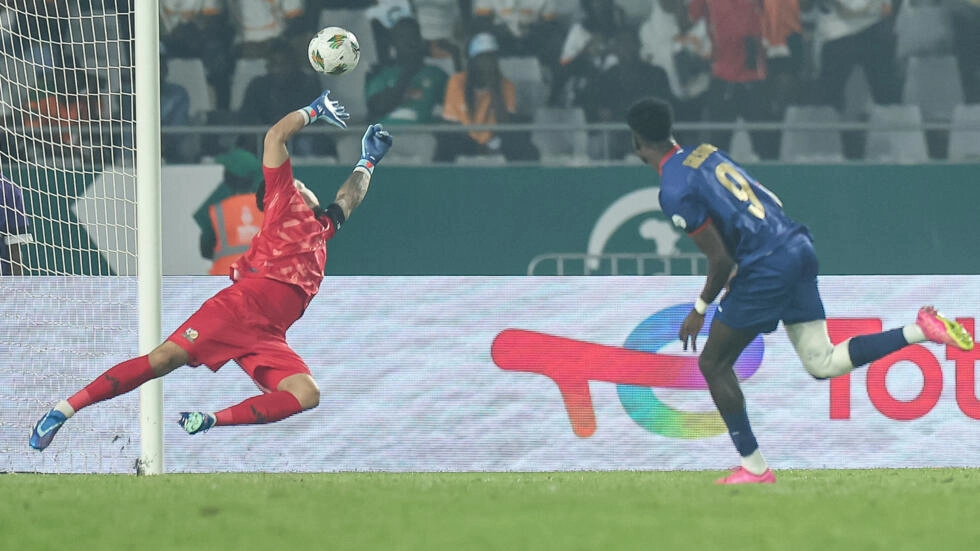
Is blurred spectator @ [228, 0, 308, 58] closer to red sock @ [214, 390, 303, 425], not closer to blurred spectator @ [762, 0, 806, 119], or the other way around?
blurred spectator @ [762, 0, 806, 119]

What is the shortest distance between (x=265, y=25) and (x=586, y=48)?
282cm

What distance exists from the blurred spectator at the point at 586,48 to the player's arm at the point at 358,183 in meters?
5.14

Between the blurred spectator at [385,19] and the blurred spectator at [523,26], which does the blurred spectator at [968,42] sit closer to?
the blurred spectator at [523,26]

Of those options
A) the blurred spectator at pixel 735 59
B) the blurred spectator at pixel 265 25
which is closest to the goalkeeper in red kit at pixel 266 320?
the blurred spectator at pixel 265 25

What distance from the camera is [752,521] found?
17.4 ft

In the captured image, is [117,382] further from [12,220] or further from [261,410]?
[12,220]

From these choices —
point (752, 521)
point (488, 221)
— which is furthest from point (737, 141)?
point (752, 521)

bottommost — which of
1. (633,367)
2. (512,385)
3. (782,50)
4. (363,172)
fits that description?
(512,385)

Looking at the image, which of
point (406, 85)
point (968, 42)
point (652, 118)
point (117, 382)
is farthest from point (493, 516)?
point (968, 42)

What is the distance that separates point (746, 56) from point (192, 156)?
4.85 meters

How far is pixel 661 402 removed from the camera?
30.7 ft

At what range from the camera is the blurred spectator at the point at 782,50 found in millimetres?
13242

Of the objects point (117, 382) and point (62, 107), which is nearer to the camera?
point (117, 382)

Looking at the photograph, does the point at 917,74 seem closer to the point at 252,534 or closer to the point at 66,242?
the point at 66,242
